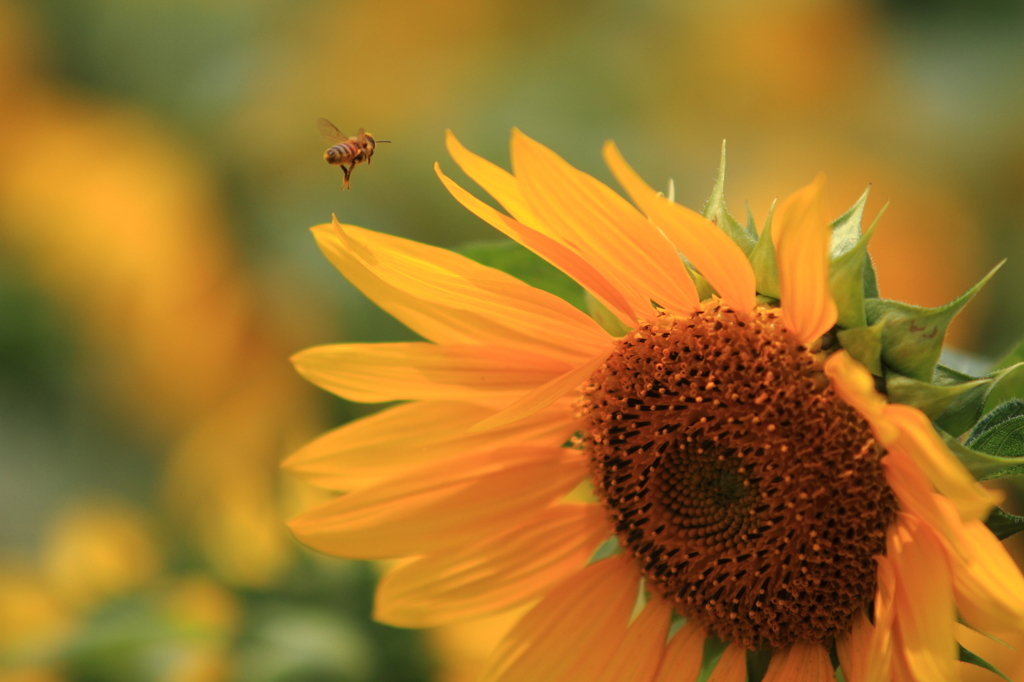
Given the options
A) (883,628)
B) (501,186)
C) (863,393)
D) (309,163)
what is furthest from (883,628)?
(309,163)

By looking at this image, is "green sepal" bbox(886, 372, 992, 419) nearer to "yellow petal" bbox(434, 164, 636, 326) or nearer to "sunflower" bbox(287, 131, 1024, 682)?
"sunflower" bbox(287, 131, 1024, 682)

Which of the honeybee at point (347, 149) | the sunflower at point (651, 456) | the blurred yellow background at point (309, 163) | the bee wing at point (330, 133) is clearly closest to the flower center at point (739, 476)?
the sunflower at point (651, 456)

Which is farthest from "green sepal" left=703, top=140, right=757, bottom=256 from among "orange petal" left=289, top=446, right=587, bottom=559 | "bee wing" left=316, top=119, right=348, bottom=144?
"bee wing" left=316, top=119, right=348, bottom=144

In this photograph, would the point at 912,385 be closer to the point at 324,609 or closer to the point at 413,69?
the point at 324,609

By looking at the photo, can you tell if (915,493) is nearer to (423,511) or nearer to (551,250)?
(551,250)

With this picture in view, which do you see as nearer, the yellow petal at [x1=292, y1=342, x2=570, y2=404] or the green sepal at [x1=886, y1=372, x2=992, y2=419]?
the green sepal at [x1=886, y1=372, x2=992, y2=419]

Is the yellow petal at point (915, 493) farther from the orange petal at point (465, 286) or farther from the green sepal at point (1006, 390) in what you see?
A: the orange petal at point (465, 286)

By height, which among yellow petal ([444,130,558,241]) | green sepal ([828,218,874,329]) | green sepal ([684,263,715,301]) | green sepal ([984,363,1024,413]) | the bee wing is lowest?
green sepal ([984,363,1024,413])
